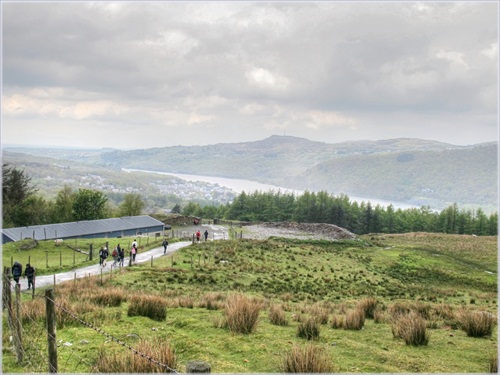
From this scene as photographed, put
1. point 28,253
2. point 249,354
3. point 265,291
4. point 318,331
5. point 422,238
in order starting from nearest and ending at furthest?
point 249,354 → point 318,331 → point 265,291 → point 28,253 → point 422,238

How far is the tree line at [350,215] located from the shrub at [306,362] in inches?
3688

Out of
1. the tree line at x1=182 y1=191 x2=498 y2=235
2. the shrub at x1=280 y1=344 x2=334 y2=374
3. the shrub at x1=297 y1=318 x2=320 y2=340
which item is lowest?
the tree line at x1=182 y1=191 x2=498 y2=235

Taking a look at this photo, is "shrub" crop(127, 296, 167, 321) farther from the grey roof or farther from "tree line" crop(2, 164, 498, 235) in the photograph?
"tree line" crop(2, 164, 498, 235)

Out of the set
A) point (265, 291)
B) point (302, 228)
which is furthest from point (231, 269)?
point (302, 228)

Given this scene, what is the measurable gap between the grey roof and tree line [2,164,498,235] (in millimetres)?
13328

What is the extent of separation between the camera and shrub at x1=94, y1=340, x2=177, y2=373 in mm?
6023

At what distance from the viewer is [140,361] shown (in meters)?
6.11

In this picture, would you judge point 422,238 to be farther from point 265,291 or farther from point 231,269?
point 265,291

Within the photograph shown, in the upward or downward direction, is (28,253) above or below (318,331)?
below

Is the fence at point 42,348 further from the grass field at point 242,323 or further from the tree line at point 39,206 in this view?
the tree line at point 39,206

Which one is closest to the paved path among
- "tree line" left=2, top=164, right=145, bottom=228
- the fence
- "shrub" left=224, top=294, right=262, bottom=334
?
the fence

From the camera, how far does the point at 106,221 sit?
56.9 m

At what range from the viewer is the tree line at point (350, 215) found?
9781 centimetres

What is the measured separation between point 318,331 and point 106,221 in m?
52.2
